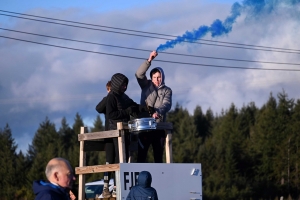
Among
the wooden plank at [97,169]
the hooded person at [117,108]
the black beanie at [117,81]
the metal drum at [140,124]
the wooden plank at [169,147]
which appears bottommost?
the wooden plank at [97,169]

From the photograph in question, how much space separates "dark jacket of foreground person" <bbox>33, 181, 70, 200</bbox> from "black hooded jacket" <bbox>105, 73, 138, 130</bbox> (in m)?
5.95

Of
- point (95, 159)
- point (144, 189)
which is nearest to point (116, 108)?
point (144, 189)

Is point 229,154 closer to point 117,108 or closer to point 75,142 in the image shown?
point 75,142

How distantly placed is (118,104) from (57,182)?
6.05m

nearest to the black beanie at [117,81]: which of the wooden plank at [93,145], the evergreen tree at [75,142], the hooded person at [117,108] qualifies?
the hooded person at [117,108]

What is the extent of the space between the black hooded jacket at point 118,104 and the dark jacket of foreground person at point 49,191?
234 inches

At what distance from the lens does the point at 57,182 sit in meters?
5.68

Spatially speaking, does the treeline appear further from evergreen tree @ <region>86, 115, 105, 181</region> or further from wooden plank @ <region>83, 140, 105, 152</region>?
wooden plank @ <region>83, 140, 105, 152</region>

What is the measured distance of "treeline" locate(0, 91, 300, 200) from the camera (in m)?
60.6

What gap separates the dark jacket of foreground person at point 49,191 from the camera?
5535 millimetres

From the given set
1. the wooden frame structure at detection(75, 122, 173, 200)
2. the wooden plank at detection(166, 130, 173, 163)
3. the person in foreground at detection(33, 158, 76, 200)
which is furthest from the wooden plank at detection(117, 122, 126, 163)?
the person in foreground at detection(33, 158, 76, 200)

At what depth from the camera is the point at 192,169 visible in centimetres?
1210

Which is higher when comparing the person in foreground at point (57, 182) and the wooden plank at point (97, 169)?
the wooden plank at point (97, 169)

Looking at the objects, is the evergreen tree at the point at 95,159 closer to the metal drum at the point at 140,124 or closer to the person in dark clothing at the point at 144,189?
the metal drum at the point at 140,124
